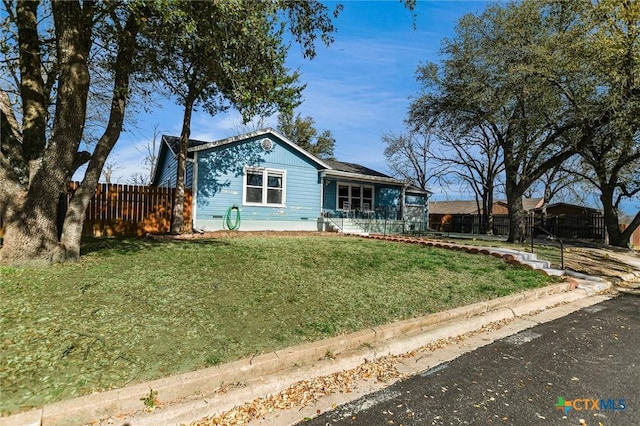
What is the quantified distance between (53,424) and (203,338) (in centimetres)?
133

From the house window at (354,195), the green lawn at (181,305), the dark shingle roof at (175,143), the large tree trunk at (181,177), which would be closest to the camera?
the green lawn at (181,305)

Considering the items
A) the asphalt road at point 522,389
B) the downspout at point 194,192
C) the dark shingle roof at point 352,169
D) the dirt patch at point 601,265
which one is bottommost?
the asphalt road at point 522,389

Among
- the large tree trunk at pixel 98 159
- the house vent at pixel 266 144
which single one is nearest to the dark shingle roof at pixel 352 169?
the house vent at pixel 266 144

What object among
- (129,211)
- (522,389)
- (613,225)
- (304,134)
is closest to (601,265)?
(522,389)

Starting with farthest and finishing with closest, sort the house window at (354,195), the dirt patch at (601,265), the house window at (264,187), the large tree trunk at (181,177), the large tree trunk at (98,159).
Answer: the house window at (354,195)
the house window at (264,187)
the large tree trunk at (181,177)
the dirt patch at (601,265)
the large tree trunk at (98,159)

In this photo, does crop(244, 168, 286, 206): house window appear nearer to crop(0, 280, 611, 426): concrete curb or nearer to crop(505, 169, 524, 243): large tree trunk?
crop(505, 169, 524, 243): large tree trunk

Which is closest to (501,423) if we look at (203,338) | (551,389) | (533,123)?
(551,389)

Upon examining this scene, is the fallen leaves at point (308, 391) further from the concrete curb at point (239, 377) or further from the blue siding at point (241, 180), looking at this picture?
the blue siding at point (241, 180)

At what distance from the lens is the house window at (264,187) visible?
14409 millimetres

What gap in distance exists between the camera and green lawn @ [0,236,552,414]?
2947 millimetres

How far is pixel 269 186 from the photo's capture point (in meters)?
14.9

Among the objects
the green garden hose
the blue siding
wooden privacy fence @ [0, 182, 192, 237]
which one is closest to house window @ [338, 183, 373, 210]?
the blue siding

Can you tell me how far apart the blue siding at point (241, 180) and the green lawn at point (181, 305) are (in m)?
5.89

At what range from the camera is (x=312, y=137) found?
37.4m
